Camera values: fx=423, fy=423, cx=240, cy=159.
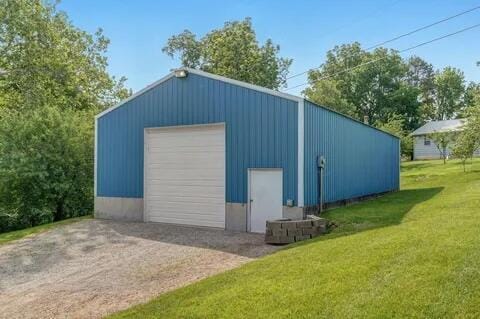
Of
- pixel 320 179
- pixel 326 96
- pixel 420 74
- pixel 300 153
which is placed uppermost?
pixel 420 74

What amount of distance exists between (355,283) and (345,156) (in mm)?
8491

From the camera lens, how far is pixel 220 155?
1172 cm

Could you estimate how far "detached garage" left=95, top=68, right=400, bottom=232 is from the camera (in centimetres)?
1057

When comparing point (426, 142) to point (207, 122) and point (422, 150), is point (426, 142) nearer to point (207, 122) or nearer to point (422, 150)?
point (422, 150)

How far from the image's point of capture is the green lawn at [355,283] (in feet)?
14.3

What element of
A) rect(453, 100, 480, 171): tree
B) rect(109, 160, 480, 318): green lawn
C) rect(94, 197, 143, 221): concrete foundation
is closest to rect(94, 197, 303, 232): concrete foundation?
rect(94, 197, 143, 221): concrete foundation

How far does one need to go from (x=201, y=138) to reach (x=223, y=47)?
24063 mm

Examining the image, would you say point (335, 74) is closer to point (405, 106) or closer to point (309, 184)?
point (405, 106)

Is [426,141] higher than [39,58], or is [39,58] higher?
[39,58]

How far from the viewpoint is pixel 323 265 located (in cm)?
591

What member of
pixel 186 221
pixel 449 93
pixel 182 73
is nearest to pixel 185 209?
pixel 186 221

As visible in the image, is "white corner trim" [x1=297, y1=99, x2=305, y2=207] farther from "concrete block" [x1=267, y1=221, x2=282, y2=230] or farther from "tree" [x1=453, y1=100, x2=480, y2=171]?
"tree" [x1=453, y1=100, x2=480, y2=171]

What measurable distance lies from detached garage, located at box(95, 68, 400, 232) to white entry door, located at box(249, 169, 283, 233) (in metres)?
0.03

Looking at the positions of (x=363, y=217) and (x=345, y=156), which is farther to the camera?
(x=345, y=156)
